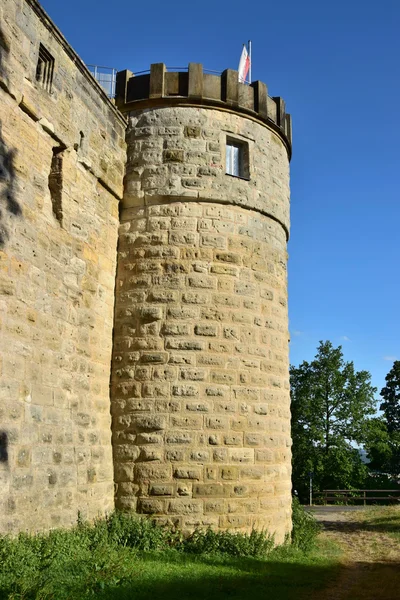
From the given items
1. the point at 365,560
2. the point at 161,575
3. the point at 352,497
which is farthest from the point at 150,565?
the point at 352,497

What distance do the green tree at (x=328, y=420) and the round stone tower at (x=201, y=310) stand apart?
2625 cm

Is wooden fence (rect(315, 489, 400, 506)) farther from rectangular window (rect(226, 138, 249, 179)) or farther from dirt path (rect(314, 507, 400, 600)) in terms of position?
rectangular window (rect(226, 138, 249, 179))

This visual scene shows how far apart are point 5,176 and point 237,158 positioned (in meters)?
5.04

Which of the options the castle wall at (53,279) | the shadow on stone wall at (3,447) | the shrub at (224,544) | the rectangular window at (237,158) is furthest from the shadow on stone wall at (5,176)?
the shrub at (224,544)

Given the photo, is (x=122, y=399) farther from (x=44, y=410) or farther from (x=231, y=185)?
(x=231, y=185)

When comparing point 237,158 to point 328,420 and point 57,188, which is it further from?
point 328,420

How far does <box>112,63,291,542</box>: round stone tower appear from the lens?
9531 mm

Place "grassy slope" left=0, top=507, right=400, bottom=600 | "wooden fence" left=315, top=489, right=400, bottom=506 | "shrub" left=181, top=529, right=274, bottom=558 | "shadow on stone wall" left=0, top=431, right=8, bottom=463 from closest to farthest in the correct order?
"grassy slope" left=0, top=507, right=400, bottom=600 < "shadow on stone wall" left=0, top=431, right=8, bottom=463 < "shrub" left=181, top=529, right=274, bottom=558 < "wooden fence" left=315, top=489, right=400, bottom=506

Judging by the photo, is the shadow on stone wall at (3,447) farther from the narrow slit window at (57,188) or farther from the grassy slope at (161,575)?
the narrow slit window at (57,188)

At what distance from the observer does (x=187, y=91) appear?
1098cm

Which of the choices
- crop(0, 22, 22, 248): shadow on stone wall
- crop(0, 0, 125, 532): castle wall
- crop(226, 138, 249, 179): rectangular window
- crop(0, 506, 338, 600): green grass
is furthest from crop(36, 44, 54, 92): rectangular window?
crop(0, 506, 338, 600): green grass

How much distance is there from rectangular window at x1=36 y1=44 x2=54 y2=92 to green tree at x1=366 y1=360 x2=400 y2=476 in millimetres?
33727

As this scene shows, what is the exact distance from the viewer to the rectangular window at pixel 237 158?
36.6 feet

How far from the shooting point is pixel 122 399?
32.2 ft
